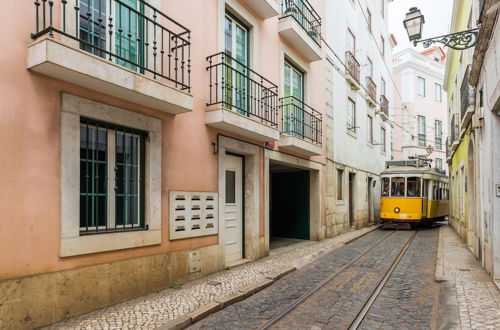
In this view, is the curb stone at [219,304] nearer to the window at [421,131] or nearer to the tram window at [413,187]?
the tram window at [413,187]

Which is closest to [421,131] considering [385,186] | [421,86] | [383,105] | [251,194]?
[421,86]

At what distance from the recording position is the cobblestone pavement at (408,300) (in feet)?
15.2

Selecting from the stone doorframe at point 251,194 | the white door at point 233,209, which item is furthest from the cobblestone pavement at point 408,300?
the white door at point 233,209

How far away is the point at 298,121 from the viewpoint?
10523 millimetres

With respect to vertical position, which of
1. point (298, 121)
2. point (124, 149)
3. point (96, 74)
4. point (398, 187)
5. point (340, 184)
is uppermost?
point (298, 121)

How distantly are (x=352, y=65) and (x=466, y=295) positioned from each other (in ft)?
40.3

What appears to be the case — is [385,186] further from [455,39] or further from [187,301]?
[187,301]

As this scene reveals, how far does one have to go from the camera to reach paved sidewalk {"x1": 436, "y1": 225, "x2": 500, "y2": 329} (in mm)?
4352

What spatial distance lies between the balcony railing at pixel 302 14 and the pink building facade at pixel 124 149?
1284 millimetres

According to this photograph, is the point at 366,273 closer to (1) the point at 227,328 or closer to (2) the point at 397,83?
(1) the point at 227,328

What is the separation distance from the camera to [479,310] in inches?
186

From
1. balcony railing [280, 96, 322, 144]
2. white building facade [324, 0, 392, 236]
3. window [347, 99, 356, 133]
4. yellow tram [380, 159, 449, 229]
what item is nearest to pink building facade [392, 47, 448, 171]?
white building facade [324, 0, 392, 236]

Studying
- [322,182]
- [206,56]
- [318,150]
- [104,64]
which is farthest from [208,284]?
[322,182]

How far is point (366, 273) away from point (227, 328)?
3941 millimetres
